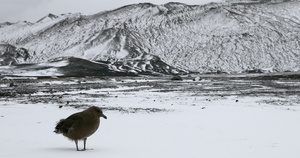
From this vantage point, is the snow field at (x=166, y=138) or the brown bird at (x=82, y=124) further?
the snow field at (x=166, y=138)

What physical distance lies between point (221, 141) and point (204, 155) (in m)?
1.73

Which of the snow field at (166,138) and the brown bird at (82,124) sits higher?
the brown bird at (82,124)

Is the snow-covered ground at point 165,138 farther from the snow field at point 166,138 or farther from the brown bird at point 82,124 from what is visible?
the brown bird at point 82,124

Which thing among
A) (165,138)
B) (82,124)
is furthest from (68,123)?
(165,138)

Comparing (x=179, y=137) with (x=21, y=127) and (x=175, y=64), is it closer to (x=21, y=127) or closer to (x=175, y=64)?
(x=21, y=127)

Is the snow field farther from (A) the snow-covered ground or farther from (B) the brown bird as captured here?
(B) the brown bird

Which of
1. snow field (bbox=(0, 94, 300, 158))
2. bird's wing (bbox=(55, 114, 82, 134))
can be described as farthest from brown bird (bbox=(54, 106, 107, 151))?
snow field (bbox=(0, 94, 300, 158))

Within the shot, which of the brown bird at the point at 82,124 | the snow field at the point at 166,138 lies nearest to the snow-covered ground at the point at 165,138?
the snow field at the point at 166,138

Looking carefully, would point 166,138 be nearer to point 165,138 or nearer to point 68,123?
point 165,138

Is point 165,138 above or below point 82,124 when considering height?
below

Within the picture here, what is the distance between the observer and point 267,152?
25.6ft

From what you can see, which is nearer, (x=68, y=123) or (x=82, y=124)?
(x=82, y=124)

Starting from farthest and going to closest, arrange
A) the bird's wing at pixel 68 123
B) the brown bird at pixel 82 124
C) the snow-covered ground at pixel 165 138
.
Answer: the snow-covered ground at pixel 165 138 → the bird's wing at pixel 68 123 → the brown bird at pixel 82 124

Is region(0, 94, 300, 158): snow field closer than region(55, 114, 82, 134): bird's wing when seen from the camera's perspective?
No
